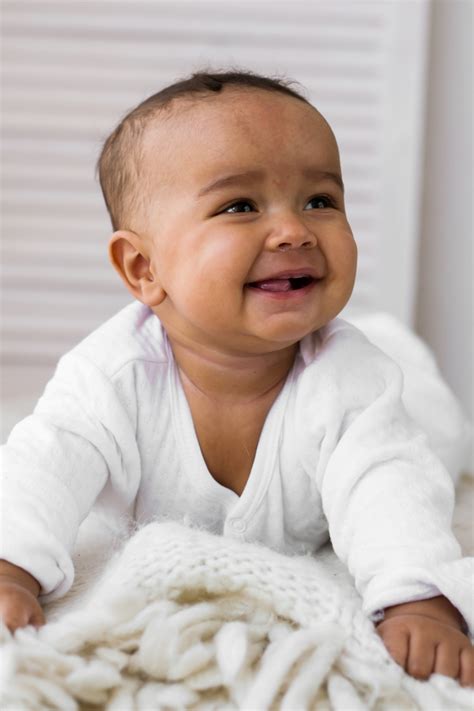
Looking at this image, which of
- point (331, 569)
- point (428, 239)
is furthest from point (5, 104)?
point (331, 569)

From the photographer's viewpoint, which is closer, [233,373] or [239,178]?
[239,178]

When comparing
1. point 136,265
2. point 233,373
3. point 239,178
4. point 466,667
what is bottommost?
point 466,667

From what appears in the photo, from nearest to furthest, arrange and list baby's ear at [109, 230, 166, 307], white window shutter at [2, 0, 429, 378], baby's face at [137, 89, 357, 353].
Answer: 1. baby's face at [137, 89, 357, 353]
2. baby's ear at [109, 230, 166, 307]
3. white window shutter at [2, 0, 429, 378]

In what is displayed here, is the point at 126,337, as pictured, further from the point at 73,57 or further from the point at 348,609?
the point at 73,57

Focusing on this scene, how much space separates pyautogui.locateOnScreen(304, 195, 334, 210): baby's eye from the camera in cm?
99

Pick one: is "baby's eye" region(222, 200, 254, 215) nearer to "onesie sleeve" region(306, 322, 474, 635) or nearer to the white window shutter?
"onesie sleeve" region(306, 322, 474, 635)

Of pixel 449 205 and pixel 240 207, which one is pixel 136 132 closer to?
pixel 240 207

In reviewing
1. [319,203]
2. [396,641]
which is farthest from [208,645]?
[319,203]

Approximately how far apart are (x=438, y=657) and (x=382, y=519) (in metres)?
0.15

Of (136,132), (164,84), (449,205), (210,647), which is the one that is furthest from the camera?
(449,205)

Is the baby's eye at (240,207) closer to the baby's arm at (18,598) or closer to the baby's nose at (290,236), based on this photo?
the baby's nose at (290,236)

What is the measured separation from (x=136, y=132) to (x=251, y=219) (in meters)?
0.17

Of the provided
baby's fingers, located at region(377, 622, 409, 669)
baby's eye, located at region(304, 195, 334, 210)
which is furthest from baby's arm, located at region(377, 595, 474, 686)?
baby's eye, located at region(304, 195, 334, 210)

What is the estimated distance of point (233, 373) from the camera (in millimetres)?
1057
